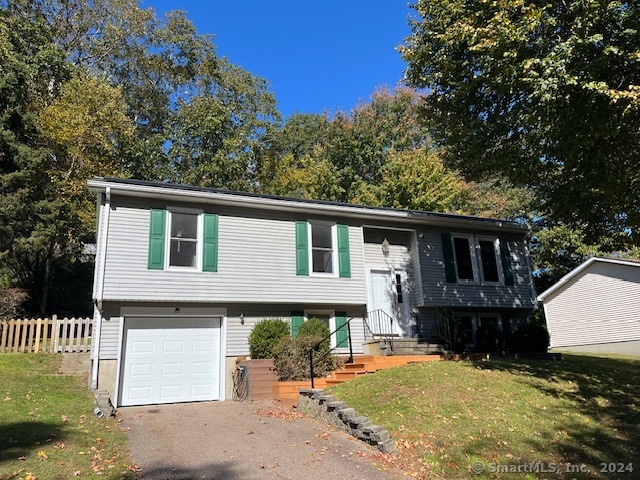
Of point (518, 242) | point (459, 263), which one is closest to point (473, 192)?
point (518, 242)

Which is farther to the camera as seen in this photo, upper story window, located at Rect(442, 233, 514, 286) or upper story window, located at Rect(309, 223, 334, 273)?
upper story window, located at Rect(442, 233, 514, 286)

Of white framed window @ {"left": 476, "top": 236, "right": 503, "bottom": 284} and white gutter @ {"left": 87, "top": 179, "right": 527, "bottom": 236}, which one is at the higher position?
white gutter @ {"left": 87, "top": 179, "right": 527, "bottom": 236}

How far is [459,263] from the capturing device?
51.4ft

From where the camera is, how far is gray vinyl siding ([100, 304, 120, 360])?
10945 mm

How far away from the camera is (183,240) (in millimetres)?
12344

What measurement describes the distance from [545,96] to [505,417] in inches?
217

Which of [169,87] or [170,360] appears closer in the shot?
[170,360]

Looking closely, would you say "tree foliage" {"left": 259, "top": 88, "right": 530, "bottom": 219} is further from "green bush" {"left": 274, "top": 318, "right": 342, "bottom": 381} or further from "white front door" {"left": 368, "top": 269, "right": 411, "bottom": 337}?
"green bush" {"left": 274, "top": 318, "right": 342, "bottom": 381}

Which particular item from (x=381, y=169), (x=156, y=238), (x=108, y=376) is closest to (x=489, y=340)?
(x=156, y=238)

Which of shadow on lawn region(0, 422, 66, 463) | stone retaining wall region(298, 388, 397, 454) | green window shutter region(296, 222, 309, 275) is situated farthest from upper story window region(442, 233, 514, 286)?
shadow on lawn region(0, 422, 66, 463)

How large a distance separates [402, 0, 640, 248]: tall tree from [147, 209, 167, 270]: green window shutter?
25.0 feet

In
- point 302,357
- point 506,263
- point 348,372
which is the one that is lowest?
point 348,372

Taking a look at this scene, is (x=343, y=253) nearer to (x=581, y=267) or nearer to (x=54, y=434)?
(x=54, y=434)

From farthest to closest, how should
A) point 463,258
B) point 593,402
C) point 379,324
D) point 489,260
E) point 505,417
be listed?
point 489,260
point 463,258
point 379,324
point 593,402
point 505,417
